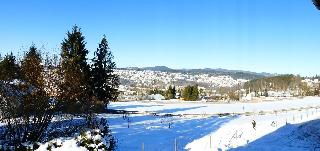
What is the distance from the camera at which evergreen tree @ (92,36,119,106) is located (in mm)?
61500

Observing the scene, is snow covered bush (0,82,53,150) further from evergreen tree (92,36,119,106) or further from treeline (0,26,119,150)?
evergreen tree (92,36,119,106)

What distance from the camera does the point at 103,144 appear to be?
19.0m

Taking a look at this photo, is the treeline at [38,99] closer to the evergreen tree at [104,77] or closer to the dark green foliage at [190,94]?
the evergreen tree at [104,77]

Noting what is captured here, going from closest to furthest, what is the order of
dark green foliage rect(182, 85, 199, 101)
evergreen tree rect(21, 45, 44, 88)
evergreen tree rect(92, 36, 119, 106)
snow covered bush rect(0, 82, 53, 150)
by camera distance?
snow covered bush rect(0, 82, 53, 150)
evergreen tree rect(21, 45, 44, 88)
evergreen tree rect(92, 36, 119, 106)
dark green foliage rect(182, 85, 199, 101)

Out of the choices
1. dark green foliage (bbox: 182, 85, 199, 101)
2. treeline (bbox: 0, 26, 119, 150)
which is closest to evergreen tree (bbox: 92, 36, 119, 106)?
treeline (bbox: 0, 26, 119, 150)

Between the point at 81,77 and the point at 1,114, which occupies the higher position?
the point at 81,77

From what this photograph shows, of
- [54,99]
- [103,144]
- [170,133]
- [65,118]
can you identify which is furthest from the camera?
[170,133]

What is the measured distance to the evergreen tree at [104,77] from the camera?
202 ft

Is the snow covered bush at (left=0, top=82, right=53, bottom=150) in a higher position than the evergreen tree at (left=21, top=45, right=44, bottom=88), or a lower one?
lower

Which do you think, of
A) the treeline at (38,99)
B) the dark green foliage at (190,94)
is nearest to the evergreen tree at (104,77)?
the treeline at (38,99)

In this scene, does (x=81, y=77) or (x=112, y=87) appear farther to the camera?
(x=112, y=87)

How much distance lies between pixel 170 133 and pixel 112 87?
26.9 meters

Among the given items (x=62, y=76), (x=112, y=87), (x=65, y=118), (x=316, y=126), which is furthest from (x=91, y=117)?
(x=112, y=87)

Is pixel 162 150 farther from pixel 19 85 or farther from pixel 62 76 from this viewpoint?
pixel 19 85
